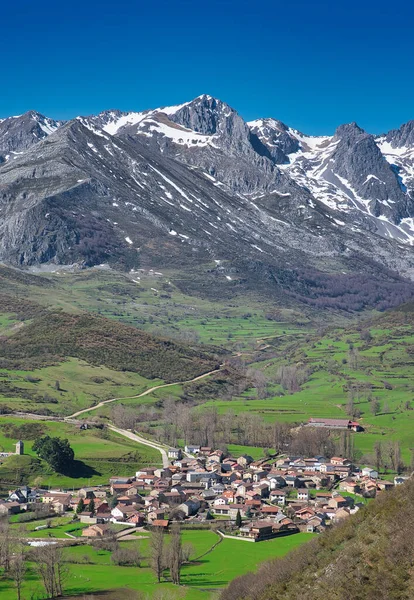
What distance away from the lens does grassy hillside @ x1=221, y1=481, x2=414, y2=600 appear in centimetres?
3931

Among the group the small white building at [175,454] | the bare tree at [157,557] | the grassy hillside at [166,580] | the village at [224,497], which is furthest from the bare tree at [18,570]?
the small white building at [175,454]

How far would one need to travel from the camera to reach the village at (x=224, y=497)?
85.4 m

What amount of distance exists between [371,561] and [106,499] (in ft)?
191

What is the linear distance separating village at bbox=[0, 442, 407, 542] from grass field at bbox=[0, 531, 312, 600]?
13.3 ft

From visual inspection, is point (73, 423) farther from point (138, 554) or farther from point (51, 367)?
point (138, 554)

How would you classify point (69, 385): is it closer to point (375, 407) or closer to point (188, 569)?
point (375, 407)

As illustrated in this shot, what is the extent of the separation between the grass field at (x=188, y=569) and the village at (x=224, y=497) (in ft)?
13.3

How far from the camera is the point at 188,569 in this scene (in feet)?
224

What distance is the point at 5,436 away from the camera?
118 metres

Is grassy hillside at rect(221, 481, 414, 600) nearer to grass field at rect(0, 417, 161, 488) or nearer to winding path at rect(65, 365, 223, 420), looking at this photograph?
grass field at rect(0, 417, 161, 488)

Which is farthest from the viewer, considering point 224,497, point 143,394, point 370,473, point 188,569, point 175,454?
point 143,394

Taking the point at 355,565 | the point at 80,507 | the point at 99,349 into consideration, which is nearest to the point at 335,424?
the point at 80,507

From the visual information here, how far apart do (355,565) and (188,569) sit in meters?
29.4

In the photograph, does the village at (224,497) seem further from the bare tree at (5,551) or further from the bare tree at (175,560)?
the bare tree at (175,560)
